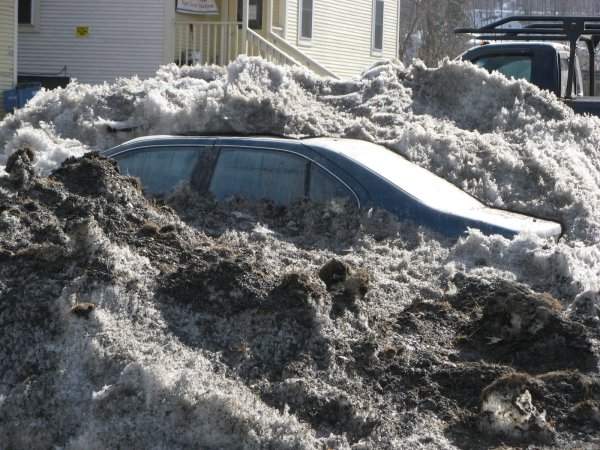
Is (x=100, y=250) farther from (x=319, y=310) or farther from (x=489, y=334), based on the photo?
(x=489, y=334)

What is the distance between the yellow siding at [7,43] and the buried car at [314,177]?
14.2m

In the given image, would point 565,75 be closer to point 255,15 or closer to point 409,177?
point 409,177

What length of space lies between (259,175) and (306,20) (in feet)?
62.3

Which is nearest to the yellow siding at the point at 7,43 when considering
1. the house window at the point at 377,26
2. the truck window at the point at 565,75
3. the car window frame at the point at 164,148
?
the house window at the point at 377,26

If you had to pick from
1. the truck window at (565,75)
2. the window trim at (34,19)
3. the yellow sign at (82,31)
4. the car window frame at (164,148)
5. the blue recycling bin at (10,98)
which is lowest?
the blue recycling bin at (10,98)

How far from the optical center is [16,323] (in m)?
5.04

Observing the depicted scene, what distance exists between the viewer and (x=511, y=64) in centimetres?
1300

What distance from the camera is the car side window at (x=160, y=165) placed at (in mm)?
7508

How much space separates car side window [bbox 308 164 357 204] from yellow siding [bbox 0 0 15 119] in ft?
50.0

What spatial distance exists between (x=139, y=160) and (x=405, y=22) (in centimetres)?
4197

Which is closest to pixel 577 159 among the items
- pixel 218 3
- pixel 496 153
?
pixel 496 153

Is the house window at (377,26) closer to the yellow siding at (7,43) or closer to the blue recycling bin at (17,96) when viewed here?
the yellow siding at (7,43)

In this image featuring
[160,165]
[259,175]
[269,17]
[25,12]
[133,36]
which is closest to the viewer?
[259,175]

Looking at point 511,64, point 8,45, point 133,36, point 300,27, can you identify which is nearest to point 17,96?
point 8,45
